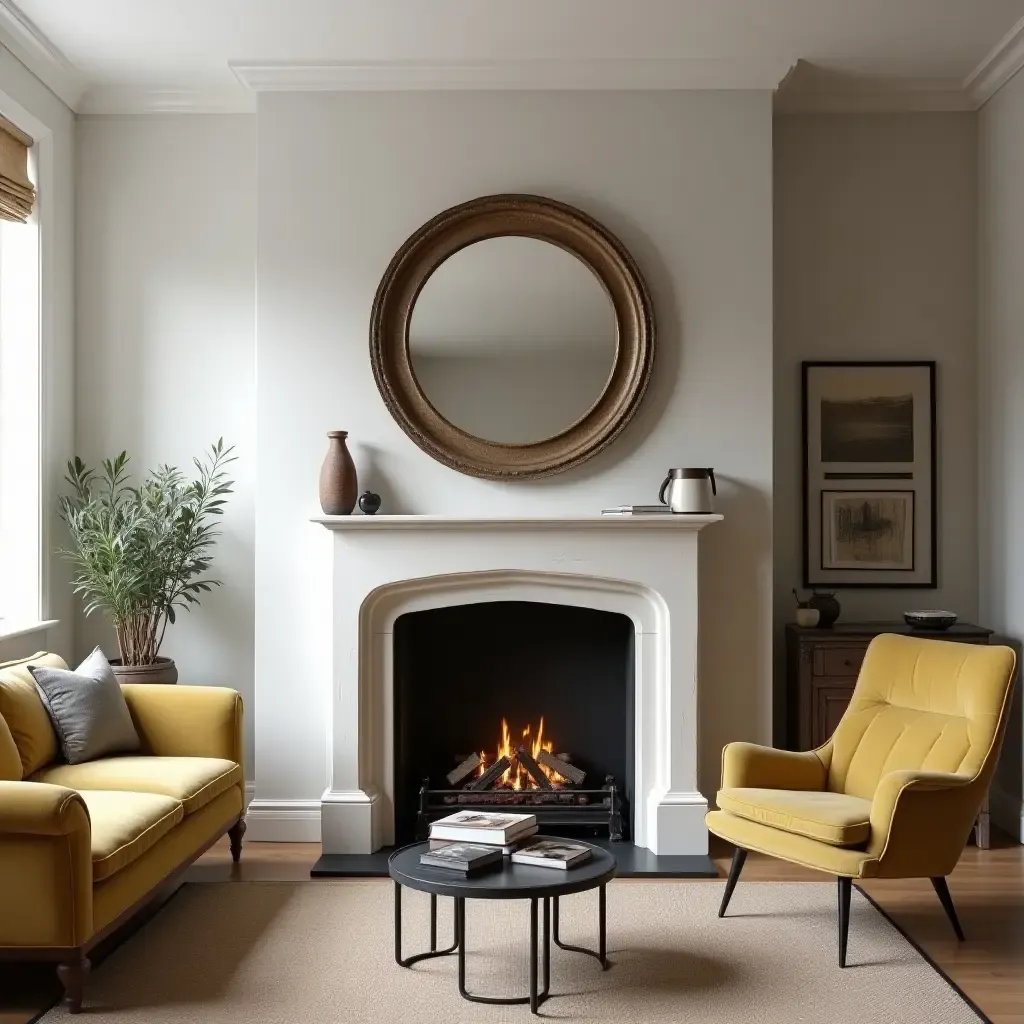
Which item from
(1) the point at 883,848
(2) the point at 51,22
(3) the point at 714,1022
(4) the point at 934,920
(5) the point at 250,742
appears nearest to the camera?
(3) the point at 714,1022

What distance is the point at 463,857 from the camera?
10.2 feet

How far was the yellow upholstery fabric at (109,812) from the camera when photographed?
296 centimetres

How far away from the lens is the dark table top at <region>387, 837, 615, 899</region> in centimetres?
296

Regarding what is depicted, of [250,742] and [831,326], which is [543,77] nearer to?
[831,326]

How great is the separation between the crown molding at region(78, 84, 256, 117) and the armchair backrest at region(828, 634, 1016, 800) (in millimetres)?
3432

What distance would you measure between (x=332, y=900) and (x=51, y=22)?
3334mm

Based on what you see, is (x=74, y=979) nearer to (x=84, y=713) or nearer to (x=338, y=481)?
(x=84, y=713)

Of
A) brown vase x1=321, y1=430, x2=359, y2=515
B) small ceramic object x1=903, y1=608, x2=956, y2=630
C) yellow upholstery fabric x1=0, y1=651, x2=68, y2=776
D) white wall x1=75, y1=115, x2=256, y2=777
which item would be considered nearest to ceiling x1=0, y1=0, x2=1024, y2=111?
white wall x1=75, y1=115, x2=256, y2=777

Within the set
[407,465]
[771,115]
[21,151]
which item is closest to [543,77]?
[771,115]

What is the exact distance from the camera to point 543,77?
4.67m

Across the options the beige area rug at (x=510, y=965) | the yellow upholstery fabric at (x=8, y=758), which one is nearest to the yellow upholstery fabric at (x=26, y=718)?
the yellow upholstery fabric at (x=8, y=758)

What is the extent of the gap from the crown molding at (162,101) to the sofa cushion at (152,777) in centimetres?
277

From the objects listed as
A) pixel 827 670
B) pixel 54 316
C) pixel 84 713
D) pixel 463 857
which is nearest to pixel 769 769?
pixel 827 670

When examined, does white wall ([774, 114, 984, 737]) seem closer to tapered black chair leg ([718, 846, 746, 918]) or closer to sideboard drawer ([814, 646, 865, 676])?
sideboard drawer ([814, 646, 865, 676])
